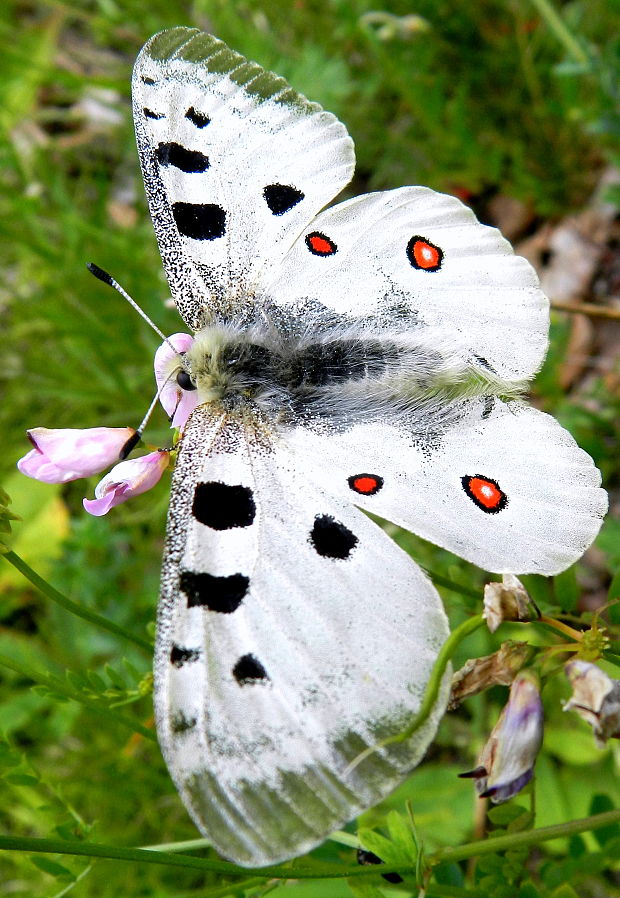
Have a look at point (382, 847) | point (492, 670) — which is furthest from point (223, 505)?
point (382, 847)

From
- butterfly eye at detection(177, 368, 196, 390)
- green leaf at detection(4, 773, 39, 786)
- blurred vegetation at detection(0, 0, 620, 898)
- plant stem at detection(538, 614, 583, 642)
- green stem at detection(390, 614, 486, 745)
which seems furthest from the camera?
blurred vegetation at detection(0, 0, 620, 898)

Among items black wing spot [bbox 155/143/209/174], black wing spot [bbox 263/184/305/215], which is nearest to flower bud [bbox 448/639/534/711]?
black wing spot [bbox 263/184/305/215]

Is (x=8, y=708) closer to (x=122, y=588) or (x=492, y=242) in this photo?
(x=122, y=588)

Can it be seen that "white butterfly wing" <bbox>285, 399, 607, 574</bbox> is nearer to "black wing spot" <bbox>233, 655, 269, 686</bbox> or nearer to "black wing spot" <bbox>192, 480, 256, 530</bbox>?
"black wing spot" <bbox>192, 480, 256, 530</bbox>

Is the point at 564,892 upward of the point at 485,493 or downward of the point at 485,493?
downward

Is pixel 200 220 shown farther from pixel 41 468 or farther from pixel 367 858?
pixel 367 858

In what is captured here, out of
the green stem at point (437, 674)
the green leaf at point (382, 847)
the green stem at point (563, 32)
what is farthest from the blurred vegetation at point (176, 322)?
the green stem at point (437, 674)
